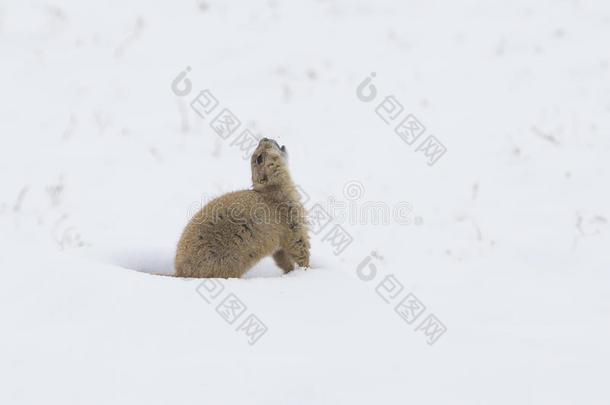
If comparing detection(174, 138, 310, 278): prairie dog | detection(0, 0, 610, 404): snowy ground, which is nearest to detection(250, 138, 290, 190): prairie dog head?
detection(174, 138, 310, 278): prairie dog

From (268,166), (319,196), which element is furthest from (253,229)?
(319,196)

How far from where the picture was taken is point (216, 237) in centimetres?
366

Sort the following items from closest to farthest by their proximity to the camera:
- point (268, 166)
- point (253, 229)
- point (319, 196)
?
1. point (253, 229)
2. point (268, 166)
3. point (319, 196)

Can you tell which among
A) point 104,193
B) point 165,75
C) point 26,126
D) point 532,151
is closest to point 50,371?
point 104,193

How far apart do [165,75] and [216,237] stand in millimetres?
6459

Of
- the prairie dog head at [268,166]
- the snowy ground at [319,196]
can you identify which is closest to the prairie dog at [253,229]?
the prairie dog head at [268,166]

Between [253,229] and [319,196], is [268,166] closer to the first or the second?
[253,229]

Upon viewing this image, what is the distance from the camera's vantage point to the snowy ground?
2938 millimetres

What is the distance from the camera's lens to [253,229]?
3.76 meters

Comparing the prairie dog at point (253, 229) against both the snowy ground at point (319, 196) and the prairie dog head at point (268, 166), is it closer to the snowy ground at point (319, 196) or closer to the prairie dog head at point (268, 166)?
the prairie dog head at point (268, 166)

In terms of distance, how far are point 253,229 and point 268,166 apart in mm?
527

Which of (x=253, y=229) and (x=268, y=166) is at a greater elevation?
(x=268, y=166)

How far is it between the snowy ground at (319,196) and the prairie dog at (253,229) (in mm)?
220

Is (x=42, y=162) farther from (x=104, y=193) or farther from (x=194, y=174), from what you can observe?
(x=194, y=174)
